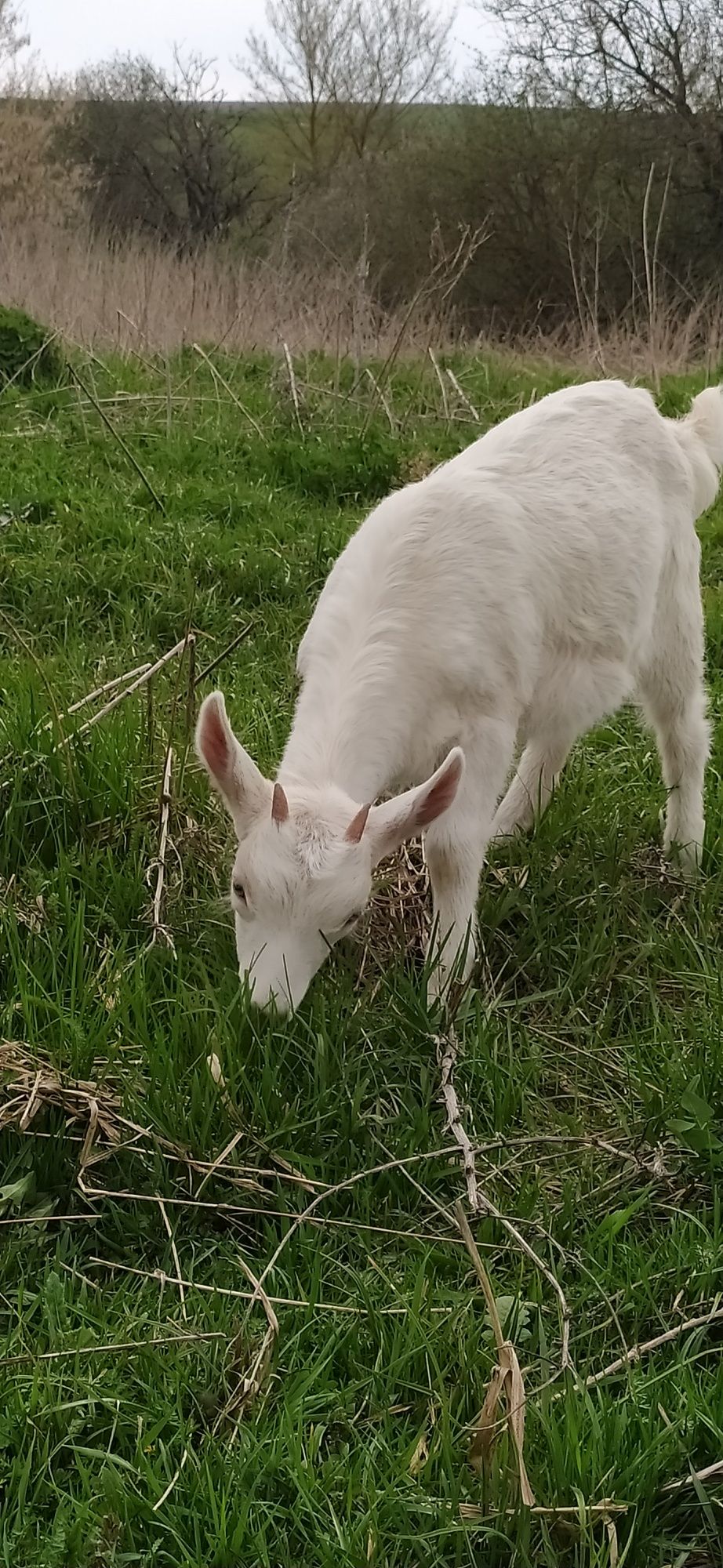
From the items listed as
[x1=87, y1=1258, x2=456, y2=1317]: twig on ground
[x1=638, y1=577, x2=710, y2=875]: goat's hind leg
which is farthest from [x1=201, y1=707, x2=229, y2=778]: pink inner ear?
[x1=638, y1=577, x2=710, y2=875]: goat's hind leg

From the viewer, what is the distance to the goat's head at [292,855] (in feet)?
8.12

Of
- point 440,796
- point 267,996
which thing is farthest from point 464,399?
point 267,996

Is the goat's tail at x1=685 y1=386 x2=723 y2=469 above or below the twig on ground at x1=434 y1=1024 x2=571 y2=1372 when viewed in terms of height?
above

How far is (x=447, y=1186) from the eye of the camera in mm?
2484

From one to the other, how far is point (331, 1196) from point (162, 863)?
110 centimetres

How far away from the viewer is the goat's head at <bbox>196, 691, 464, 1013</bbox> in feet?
8.12

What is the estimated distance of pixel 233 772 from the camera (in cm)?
262

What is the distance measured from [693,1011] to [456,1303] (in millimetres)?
1219

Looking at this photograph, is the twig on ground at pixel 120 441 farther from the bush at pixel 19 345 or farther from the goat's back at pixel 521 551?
the goat's back at pixel 521 551

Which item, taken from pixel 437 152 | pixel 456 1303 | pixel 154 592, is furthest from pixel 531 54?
pixel 456 1303

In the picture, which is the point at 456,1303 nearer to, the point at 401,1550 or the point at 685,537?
the point at 401,1550

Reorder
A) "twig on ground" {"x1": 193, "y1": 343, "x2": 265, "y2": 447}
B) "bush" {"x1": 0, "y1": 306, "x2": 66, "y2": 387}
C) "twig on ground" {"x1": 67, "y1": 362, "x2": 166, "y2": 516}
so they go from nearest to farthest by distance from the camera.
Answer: "twig on ground" {"x1": 67, "y1": 362, "x2": 166, "y2": 516} < "twig on ground" {"x1": 193, "y1": 343, "x2": 265, "y2": 447} < "bush" {"x1": 0, "y1": 306, "x2": 66, "y2": 387}

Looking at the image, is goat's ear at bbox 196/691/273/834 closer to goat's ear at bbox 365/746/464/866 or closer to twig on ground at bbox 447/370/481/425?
goat's ear at bbox 365/746/464/866

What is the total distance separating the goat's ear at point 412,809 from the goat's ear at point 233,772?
0.81 ft
